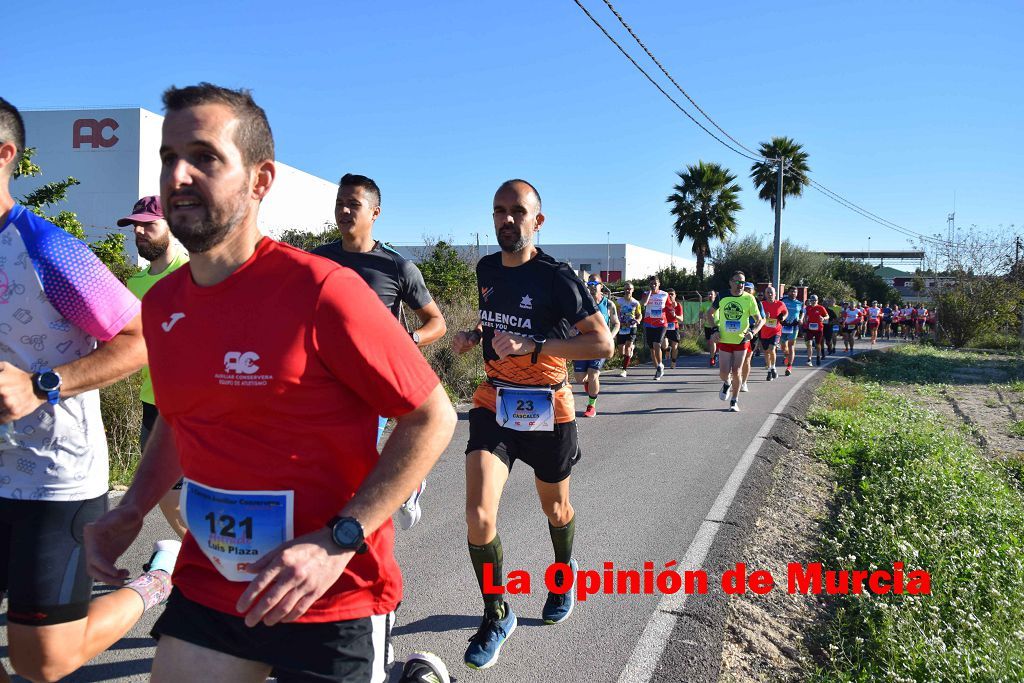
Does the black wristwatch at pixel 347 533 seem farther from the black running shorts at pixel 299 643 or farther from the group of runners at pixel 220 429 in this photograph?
the black running shorts at pixel 299 643

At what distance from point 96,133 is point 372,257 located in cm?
2421

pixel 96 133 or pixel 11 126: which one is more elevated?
pixel 96 133

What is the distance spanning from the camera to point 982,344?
3142cm

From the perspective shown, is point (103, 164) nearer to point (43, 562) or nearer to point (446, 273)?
point (446, 273)

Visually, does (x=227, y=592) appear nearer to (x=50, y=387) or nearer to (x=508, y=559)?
(x=50, y=387)

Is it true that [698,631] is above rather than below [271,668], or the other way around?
below

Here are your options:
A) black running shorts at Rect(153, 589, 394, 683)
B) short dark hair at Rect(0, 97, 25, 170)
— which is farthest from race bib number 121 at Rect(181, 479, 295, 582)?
short dark hair at Rect(0, 97, 25, 170)

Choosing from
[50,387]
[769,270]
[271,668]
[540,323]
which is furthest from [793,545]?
[769,270]

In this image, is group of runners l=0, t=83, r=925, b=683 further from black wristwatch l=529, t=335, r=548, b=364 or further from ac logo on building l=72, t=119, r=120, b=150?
ac logo on building l=72, t=119, r=120, b=150

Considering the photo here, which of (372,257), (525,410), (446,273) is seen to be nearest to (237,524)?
(525,410)

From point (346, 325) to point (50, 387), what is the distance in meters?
1.19

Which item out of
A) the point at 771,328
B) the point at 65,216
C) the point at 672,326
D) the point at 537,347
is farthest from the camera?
the point at 672,326

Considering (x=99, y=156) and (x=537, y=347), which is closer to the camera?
(x=537, y=347)

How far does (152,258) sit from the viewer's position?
4.40 meters
